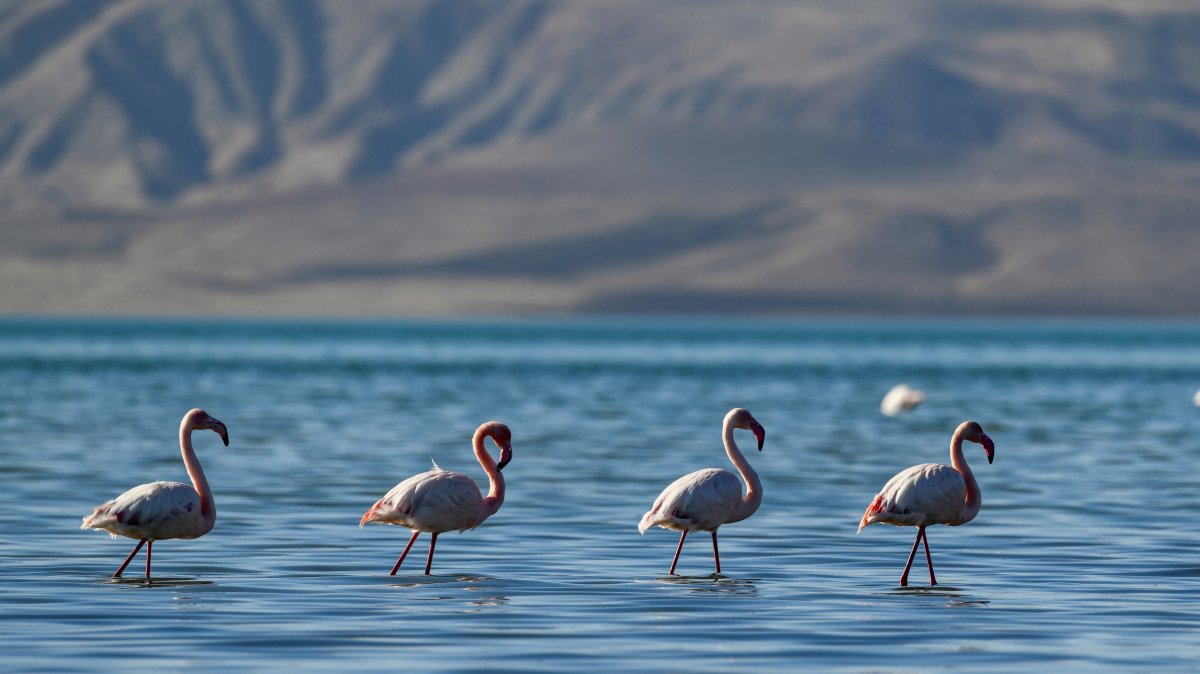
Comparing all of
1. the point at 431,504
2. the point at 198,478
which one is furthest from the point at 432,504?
the point at 198,478

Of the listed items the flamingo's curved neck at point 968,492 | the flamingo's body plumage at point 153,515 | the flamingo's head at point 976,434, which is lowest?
the flamingo's body plumage at point 153,515

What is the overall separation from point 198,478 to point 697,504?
3.79 meters

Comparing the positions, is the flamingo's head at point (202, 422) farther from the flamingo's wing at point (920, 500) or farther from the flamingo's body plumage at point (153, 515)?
the flamingo's wing at point (920, 500)

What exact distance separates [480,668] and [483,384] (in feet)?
153

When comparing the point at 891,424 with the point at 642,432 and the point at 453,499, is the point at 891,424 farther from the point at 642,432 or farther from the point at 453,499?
the point at 453,499

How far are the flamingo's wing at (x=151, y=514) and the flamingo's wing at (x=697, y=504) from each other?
3.36 m

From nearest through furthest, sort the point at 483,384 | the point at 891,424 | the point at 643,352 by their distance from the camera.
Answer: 1. the point at 891,424
2. the point at 483,384
3. the point at 643,352

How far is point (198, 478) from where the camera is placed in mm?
15945

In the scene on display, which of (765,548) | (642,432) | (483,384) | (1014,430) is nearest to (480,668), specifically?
(765,548)

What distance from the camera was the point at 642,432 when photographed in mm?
35750

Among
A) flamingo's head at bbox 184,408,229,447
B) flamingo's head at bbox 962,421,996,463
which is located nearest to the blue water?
flamingo's head at bbox 962,421,996,463

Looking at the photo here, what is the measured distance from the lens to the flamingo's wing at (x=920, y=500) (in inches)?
625

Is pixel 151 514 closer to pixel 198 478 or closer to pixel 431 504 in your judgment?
pixel 198 478

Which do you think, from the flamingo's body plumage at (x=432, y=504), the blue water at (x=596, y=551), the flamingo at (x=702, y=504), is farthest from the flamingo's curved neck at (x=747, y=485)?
the flamingo's body plumage at (x=432, y=504)
